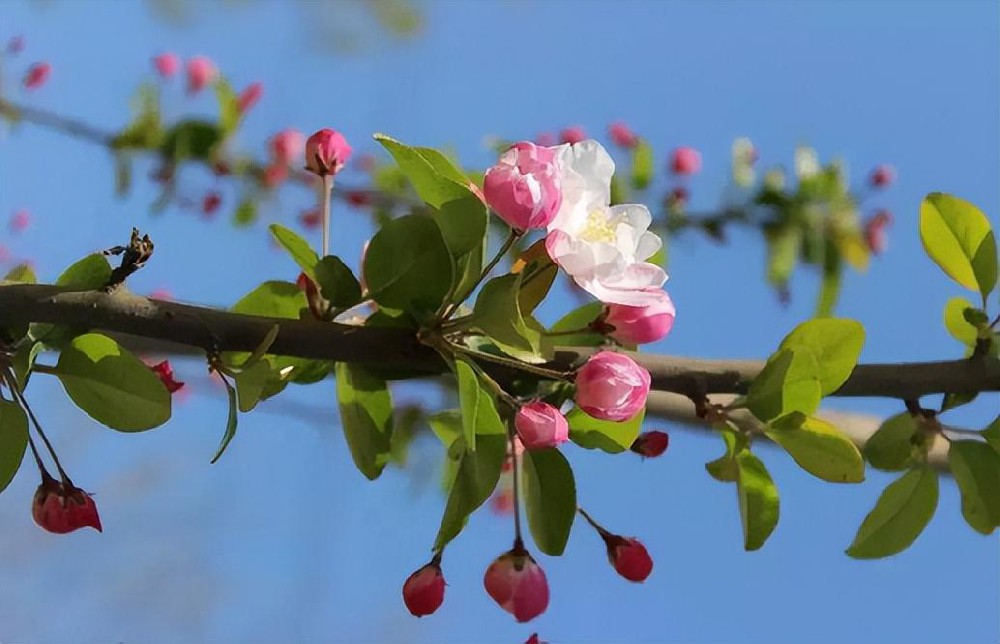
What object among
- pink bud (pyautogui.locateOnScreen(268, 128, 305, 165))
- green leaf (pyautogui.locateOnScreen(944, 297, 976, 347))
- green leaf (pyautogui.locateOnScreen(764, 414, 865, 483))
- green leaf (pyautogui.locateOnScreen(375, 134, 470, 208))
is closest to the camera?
green leaf (pyautogui.locateOnScreen(375, 134, 470, 208))

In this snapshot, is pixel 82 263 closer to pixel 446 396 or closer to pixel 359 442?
pixel 359 442

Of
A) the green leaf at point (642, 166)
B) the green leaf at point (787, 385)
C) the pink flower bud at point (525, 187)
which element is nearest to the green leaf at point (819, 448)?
the green leaf at point (787, 385)

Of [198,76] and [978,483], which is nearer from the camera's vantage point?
[978,483]

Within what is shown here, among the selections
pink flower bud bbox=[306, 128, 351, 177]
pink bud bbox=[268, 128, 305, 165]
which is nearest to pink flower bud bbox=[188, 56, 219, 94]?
pink bud bbox=[268, 128, 305, 165]

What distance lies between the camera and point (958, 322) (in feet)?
2.45

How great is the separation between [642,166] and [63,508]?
1.37 metres

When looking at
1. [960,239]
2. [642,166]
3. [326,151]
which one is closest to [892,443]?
[960,239]

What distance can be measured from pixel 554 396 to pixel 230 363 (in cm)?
22

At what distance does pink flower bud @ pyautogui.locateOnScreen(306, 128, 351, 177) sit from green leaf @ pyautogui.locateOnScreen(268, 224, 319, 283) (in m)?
0.12

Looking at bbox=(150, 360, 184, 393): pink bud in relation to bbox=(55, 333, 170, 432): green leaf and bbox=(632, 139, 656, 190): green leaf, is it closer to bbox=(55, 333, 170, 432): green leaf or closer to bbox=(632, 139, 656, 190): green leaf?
bbox=(55, 333, 170, 432): green leaf

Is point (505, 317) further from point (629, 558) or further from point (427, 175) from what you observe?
point (629, 558)

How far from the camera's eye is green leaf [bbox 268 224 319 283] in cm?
58

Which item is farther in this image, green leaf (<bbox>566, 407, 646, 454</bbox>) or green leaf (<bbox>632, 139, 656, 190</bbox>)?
green leaf (<bbox>632, 139, 656, 190</bbox>)

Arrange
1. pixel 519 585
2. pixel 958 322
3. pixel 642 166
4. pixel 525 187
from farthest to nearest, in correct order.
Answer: pixel 642 166 < pixel 958 322 < pixel 519 585 < pixel 525 187
